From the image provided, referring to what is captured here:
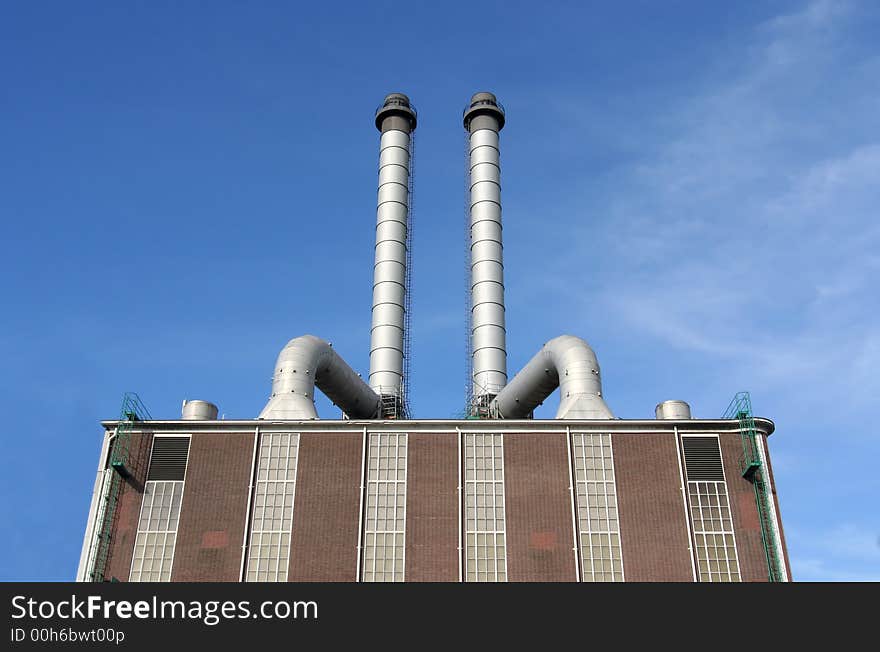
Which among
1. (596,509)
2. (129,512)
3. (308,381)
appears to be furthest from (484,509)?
(129,512)

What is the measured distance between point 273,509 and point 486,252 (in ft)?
81.1

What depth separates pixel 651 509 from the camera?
31812mm

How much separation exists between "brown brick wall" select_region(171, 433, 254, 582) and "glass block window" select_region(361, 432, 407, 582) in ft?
15.8

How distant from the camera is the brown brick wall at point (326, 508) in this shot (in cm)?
3089

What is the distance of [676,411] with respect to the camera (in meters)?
34.6

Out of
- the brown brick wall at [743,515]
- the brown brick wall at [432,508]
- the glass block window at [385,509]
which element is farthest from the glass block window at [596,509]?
the glass block window at [385,509]

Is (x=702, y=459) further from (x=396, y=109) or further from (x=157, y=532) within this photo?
(x=396, y=109)

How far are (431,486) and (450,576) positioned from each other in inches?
140

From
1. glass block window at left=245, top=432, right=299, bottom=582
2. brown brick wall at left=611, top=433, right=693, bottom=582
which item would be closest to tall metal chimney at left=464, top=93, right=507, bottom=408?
brown brick wall at left=611, top=433, right=693, bottom=582

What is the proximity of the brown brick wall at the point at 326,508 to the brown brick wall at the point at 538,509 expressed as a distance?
598 cm
